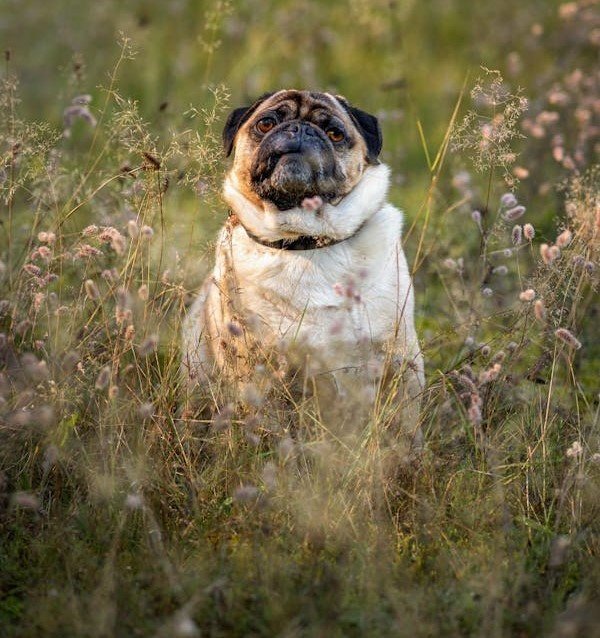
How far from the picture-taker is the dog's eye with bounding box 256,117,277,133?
437cm

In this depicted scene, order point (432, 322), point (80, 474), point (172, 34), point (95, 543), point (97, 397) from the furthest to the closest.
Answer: point (172, 34) < point (432, 322) < point (97, 397) < point (80, 474) < point (95, 543)

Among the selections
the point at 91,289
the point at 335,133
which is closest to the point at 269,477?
the point at 91,289

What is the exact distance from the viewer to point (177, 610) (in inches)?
103

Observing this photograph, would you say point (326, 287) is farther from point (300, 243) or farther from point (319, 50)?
point (319, 50)

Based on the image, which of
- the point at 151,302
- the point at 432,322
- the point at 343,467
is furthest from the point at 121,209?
the point at 343,467

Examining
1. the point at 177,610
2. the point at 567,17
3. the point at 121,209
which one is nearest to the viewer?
the point at 177,610

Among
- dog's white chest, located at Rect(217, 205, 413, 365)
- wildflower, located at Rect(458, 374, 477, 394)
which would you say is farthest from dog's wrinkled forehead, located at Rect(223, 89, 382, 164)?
wildflower, located at Rect(458, 374, 477, 394)

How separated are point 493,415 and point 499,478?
311mm

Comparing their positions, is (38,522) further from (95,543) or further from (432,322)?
(432,322)

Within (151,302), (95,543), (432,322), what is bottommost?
(432,322)

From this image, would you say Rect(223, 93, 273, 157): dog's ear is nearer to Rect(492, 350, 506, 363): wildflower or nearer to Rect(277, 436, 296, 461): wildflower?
Rect(492, 350, 506, 363): wildflower

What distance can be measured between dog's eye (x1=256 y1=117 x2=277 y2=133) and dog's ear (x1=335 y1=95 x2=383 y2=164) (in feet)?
1.24

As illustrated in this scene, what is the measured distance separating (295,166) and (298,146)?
4.0 inches

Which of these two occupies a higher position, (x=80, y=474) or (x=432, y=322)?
(x=80, y=474)
